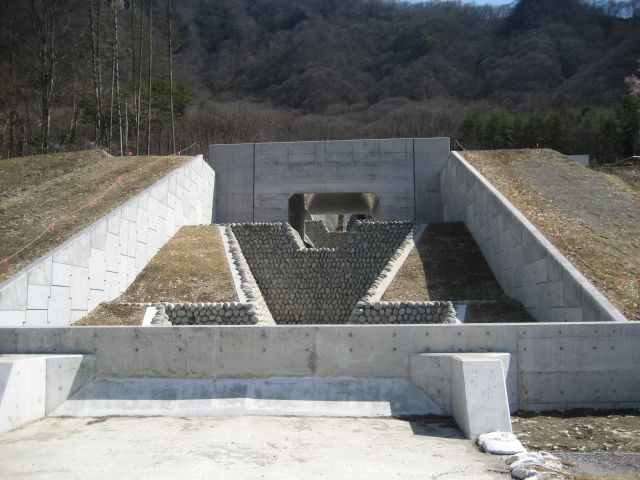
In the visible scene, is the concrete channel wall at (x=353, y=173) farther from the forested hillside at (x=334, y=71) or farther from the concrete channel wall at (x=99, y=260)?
the forested hillside at (x=334, y=71)

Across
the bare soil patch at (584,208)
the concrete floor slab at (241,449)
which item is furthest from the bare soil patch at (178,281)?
the bare soil patch at (584,208)

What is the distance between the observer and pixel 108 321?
1238 cm

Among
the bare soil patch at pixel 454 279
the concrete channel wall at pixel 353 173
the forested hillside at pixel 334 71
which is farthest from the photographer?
the forested hillside at pixel 334 71

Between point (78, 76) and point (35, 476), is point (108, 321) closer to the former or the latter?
point (35, 476)

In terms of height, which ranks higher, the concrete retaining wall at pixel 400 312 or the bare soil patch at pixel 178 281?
the bare soil patch at pixel 178 281

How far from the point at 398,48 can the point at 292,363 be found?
9151 centimetres

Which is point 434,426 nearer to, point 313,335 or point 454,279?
point 313,335

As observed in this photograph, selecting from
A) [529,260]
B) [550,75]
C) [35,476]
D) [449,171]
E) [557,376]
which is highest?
[550,75]

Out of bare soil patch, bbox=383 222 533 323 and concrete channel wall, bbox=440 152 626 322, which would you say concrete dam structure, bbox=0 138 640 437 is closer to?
concrete channel wall, bbox=440 152 626 322

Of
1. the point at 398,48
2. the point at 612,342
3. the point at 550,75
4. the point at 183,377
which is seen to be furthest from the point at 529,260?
the point at 398,48

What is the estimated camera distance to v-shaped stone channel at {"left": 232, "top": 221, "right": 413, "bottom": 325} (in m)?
17.9

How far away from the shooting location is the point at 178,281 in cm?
1505

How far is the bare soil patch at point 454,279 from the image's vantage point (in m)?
13.0

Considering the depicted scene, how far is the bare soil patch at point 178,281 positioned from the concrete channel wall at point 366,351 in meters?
4.50
